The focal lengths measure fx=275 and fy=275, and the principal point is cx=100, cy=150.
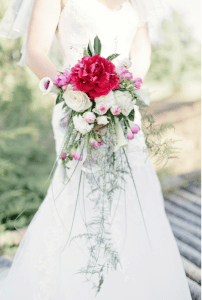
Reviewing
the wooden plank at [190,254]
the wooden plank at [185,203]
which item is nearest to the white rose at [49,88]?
the wooden plank at [190,254]

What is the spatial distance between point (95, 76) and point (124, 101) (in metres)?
0.17

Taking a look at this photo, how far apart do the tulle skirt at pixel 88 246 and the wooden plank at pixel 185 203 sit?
170cm

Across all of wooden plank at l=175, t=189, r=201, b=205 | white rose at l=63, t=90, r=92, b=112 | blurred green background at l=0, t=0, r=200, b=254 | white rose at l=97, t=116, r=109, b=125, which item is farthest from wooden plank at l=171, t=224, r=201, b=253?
white rose at l=63, t=90, r=92, b=112

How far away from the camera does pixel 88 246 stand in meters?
1.66

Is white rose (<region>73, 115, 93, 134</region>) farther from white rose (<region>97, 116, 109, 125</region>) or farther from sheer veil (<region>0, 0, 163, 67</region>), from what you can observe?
sheer veil (<region>0, 0, 163, 67</region>)

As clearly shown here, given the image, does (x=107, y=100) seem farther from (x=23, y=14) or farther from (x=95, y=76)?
(x=23, y=14)

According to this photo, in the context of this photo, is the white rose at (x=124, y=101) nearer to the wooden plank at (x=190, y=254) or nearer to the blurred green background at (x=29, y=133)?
the wooden plank at (x=190, y=254)

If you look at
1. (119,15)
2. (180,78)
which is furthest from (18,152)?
(180,78)

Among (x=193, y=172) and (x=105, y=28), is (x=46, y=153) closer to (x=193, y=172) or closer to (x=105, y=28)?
(x=193, y=172)

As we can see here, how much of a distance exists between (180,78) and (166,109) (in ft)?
6.43

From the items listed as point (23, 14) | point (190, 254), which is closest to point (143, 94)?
point (23, 14)

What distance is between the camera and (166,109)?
4.62 m

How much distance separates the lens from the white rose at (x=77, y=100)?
1185 millimetres

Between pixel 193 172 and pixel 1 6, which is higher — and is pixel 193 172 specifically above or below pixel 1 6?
below
